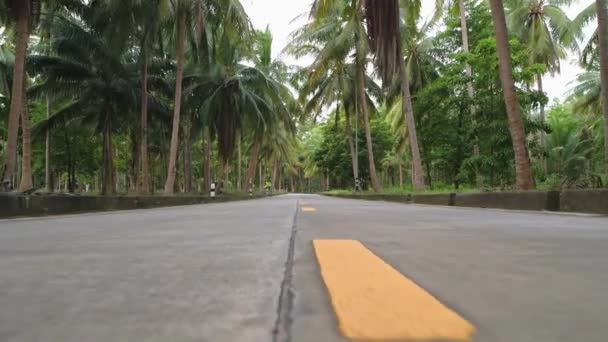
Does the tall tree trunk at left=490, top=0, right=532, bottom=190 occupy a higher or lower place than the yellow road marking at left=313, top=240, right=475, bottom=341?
higher

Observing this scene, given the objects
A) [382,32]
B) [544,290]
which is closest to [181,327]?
[544,290]

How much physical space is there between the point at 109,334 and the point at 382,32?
42.3ft

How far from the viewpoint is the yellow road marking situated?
952 mm

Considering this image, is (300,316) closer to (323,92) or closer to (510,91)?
(510,91)

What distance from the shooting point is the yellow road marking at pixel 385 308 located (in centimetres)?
95

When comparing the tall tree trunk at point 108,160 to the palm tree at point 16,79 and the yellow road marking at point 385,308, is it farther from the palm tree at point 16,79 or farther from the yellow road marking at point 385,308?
the yellow road marking at point 385,308

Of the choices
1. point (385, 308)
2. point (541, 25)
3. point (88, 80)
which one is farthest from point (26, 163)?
point (541, 25)

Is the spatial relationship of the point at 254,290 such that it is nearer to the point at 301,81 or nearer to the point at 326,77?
the point at 326,77

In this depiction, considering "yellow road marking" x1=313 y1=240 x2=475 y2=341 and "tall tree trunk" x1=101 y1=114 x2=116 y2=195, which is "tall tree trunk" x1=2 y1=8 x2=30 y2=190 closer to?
"tall tree trunk" x1=101 y1=114 x2=116 y2=195

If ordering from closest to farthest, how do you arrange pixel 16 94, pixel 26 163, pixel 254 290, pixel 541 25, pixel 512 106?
pixel 254 290 < pixel 512 106 < pixel 16 94 < pixel 26 163 < pixel 541 25

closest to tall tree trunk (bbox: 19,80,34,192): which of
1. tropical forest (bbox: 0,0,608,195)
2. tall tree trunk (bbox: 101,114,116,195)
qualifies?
tropical forest (bbox: 0,0,608,195)

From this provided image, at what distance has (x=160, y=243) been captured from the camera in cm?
290

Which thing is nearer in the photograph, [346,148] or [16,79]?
[16,79]

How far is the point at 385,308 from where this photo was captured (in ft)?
3.73
